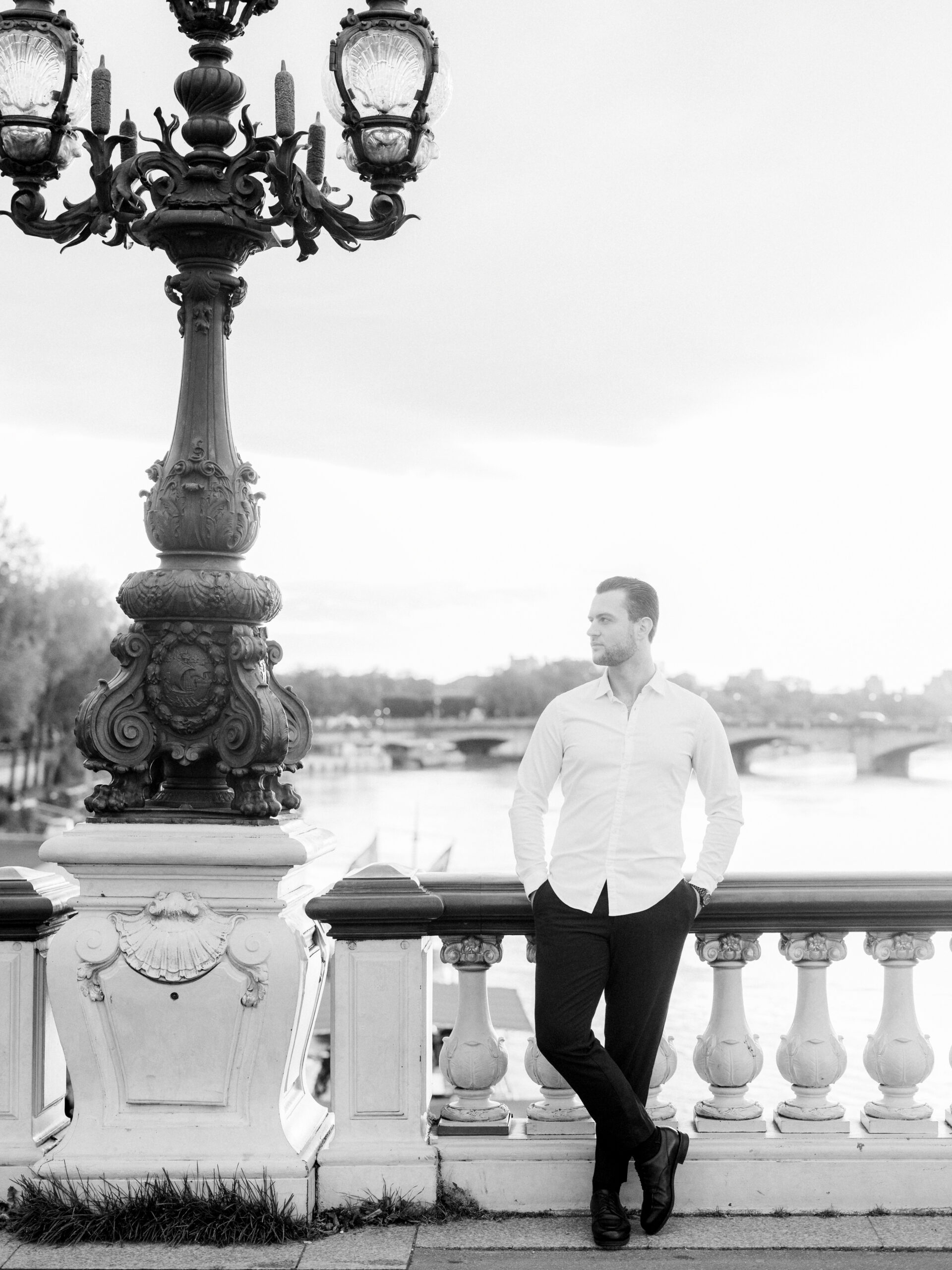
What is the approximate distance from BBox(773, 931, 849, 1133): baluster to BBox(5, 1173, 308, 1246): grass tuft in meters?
1.58

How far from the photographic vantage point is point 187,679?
459cm

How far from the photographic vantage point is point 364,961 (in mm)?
4559

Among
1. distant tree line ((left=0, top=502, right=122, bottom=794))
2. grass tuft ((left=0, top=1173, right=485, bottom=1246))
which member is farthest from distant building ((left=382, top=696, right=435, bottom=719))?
grass tuft ((left=0, top=1173, right=485, bottom=1246))

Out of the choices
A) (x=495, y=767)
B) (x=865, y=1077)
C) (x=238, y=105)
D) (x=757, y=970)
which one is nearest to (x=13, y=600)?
(x=757, y=970)

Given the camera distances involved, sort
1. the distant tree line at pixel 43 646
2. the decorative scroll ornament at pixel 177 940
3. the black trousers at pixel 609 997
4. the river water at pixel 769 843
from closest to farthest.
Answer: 1. the black trousers at pixel 609 997
2. the decorative scroll ornament at pixel 177 940
3. the river water at pixel 769 843
4. the distant tree line at pixel 43 646

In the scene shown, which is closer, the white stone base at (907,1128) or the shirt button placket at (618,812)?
the shirt button placket at (618,812)

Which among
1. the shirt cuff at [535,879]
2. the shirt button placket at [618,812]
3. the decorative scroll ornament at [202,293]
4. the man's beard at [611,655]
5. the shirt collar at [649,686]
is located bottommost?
the shirt cuff at [535,879]

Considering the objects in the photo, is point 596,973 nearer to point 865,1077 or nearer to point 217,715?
point 217,715

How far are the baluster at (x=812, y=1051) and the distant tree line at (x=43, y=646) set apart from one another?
3828 cm

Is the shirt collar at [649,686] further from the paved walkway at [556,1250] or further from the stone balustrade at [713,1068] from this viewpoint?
the paved walkway at [556,1250]

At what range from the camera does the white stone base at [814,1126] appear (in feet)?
15.0

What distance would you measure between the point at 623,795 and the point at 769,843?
4614cm

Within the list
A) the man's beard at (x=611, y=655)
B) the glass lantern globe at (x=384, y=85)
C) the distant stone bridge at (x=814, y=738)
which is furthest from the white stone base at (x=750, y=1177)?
the distant stone bridge at (x=814, y=738)

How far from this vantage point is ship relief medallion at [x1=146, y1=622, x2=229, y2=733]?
15.0 feet
